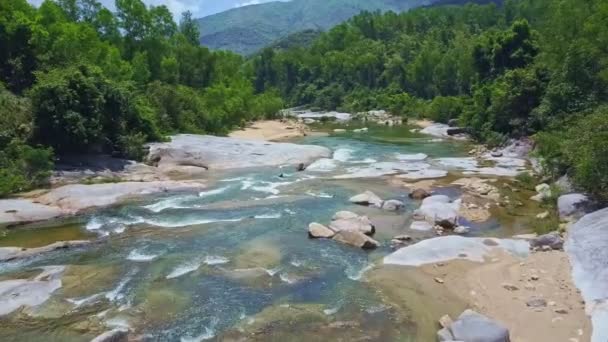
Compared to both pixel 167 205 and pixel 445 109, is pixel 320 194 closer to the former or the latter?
pixel 167 205

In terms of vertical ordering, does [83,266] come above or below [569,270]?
above

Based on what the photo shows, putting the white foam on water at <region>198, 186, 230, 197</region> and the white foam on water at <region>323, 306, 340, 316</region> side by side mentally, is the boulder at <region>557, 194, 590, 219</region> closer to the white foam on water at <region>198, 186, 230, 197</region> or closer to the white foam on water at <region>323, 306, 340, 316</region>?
the white foam on water at <region>323, 306, 340, 316</region>

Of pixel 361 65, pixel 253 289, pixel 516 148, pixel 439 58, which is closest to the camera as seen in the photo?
pixel 253 289

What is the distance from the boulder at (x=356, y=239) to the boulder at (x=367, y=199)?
6164mm

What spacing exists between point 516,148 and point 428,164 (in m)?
9.49

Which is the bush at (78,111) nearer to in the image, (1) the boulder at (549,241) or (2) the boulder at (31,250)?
(2) the boulder at (31,250)

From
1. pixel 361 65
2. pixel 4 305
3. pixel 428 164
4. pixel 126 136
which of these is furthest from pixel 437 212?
pixel 361 65

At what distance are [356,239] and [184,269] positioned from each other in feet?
25.0

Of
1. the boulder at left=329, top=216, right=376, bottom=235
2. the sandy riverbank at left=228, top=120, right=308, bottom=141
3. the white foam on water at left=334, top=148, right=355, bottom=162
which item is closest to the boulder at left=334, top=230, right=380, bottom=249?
the boulder at left=329, top=216, right=376, bottom=235

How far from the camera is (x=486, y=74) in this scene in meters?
67.4

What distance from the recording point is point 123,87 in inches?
1608

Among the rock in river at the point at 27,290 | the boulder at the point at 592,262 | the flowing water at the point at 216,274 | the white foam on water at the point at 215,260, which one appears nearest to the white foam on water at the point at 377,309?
the flowing water at the point at 216,274

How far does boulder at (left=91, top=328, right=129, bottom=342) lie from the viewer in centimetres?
1402

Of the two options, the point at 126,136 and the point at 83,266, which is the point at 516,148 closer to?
the point at 126,136
